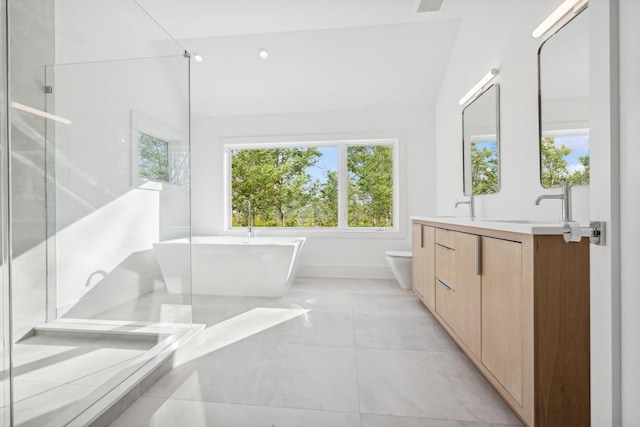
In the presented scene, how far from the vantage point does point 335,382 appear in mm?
1687

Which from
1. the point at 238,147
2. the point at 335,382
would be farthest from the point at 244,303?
the point at 238,147

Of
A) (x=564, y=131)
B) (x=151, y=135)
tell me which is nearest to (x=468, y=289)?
(x=564, y=131)

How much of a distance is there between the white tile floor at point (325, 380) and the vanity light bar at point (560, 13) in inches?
80.4

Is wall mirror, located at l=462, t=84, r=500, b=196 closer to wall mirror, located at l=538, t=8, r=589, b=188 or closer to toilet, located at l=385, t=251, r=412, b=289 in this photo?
wall mirror, located at l=538, t=8, r=589, b=188

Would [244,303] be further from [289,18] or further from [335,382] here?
[289,18]

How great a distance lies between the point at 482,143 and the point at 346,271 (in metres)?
2.25

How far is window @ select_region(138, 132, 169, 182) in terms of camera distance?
1.86 metres

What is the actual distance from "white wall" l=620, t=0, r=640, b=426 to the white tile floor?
88 centimetres

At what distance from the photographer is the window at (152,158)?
1.86 metres

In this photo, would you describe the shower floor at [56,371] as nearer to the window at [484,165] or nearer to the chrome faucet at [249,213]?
the chrome faucet at [249,213]

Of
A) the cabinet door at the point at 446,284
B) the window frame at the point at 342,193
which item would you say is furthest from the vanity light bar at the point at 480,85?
the cabinet door at the point at 446,284

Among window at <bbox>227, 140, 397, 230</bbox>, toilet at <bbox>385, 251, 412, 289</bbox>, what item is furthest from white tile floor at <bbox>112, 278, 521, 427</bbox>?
window at <bbox>227, 140, 397, 230</bbox>

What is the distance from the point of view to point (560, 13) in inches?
69.9

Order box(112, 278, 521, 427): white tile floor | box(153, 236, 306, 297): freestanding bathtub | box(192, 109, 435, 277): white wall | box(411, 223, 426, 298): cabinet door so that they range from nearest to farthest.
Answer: box(112, 278, 521, 427): white tile floor → box(411, 223, 426, 298): cabinet door → box(153, 236, 306, 297): freestanding bathtub → box(192, 109, 435, 277): white wall
